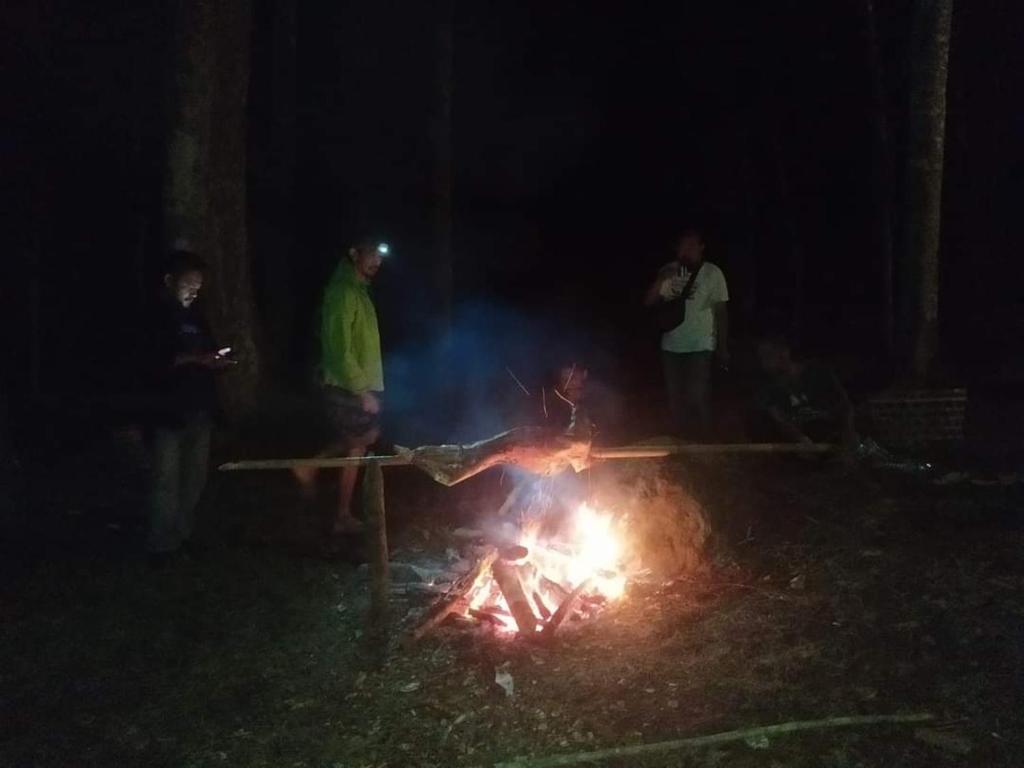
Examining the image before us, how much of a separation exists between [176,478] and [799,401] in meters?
4.64

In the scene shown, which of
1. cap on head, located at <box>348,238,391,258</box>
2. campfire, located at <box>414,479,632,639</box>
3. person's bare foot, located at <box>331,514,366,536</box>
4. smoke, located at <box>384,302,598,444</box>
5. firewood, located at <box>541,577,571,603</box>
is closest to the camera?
campfire, located at <box>414,479,632,639</box>

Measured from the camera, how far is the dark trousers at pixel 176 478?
6176 millimetres

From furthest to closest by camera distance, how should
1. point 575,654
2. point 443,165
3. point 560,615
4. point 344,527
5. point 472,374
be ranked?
1. point 443,165
2. point 472,374
3. point 344,527
4. point 560,615
5. point 575,654

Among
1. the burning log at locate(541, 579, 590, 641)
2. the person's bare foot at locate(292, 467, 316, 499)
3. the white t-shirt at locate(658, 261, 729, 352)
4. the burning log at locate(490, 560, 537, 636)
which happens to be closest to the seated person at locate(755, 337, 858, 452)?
the white t-shirt at locate(658, 261, 729, 352)

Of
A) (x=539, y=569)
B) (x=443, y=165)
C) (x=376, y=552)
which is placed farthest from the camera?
(x=443, y=165)

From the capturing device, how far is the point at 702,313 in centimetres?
774

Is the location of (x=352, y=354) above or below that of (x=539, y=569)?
above

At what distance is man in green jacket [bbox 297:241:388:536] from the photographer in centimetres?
648

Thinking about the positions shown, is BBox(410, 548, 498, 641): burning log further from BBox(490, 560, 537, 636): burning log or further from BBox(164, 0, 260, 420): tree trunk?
BBox(164, 0, 260, 420): tree trunk

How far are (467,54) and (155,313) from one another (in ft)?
45.6

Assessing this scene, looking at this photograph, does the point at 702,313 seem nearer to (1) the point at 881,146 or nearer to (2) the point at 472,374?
(2) the point at 472,374

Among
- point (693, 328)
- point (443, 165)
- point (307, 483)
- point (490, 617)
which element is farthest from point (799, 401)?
point (443, 165)

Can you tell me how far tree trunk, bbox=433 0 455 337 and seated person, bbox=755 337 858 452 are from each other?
629 cm

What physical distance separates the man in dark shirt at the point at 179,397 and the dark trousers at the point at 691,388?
144 inches
